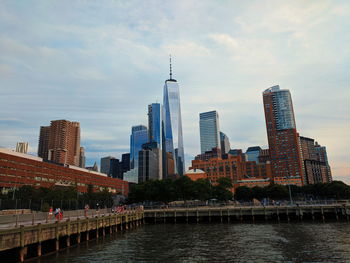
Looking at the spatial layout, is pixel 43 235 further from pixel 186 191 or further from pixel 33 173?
pixel 33 173

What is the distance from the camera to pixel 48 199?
87.4m

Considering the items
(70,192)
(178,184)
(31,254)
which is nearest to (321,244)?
(31,254)

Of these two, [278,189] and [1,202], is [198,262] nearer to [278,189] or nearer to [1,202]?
[1,202]

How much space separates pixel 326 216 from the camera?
67688 millimetres

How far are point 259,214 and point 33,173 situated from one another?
11154 cm

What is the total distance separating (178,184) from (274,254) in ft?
279

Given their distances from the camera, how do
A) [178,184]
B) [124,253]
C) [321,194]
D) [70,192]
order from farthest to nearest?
[321,194], [178,184], [70,192], [124,253]

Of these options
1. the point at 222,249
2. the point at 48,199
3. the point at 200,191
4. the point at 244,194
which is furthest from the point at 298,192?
the point at 222,249

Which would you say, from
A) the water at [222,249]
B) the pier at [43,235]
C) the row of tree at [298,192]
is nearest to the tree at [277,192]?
the row of tree at [298,192]

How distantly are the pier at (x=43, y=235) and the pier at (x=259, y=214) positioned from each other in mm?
22461

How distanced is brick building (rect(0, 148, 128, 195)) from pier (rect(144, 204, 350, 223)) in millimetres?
77770

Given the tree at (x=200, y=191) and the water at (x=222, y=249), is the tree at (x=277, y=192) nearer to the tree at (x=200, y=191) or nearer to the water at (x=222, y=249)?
the tree at (x=200, y=191)

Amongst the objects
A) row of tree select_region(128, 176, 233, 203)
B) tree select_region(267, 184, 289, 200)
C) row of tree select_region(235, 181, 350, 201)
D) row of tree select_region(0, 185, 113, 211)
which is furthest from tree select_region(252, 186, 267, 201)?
row of tree select_region(0, 185, 113, 211)

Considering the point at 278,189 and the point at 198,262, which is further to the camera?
the point at 278,189
